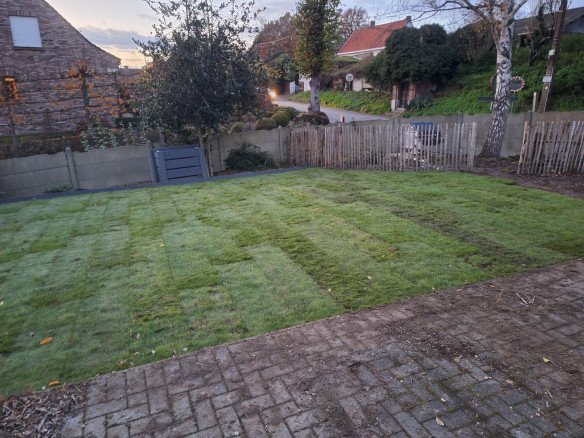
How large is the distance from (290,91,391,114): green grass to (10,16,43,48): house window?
22426mm

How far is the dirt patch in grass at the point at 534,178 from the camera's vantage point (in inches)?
348

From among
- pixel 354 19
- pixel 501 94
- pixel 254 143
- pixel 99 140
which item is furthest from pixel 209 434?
pixel 354 19

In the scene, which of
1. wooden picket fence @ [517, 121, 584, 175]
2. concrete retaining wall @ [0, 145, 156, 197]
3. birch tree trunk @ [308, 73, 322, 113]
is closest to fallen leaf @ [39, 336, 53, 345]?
concrete retaining wall @ [0, 145, 156, 197]

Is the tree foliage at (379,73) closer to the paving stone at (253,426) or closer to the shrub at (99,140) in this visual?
the shrub at (99,140)

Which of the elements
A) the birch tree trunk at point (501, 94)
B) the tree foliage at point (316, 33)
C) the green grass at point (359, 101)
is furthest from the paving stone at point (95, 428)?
the green grass at point (359, 101)

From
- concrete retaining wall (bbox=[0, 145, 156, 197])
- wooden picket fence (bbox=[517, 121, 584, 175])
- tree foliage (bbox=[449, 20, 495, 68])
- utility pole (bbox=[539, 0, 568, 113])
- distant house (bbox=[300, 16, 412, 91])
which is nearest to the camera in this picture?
wooden picket fence (bbox=[517, 121, 584, 175])

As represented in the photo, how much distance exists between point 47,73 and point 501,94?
19798 mm

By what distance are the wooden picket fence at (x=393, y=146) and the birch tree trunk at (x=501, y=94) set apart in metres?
2.13

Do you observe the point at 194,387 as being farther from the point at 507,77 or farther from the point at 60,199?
the point at 507,77

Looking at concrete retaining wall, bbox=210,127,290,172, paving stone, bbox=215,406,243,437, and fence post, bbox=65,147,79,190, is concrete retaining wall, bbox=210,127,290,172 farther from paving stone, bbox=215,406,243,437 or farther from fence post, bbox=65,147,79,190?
paving stone, bbox=215,406,243,437

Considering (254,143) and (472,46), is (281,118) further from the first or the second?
(472,46)

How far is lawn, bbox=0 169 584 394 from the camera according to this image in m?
3.98

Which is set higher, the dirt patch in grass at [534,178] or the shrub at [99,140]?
the shrub at [99,140]

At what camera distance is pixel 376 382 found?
10.3 feet
